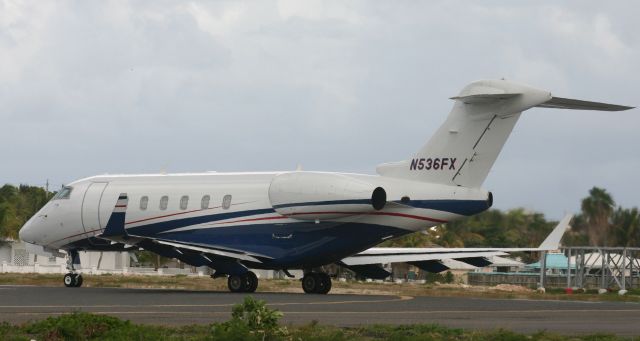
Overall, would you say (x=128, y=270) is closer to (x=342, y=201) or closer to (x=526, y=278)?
(x=526, y=278)

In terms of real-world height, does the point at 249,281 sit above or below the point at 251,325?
above

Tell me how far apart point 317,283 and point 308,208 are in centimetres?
341

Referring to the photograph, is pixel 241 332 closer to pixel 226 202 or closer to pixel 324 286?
pixel 324 286

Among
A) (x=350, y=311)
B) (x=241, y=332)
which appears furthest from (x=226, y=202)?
(x=241, y=332)

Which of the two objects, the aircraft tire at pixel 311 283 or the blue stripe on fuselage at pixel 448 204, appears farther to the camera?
the aircraft tire at pixel 311 283

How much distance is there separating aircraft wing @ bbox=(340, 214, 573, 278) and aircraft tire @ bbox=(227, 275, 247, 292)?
3460mm

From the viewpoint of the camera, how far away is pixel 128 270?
60219mm

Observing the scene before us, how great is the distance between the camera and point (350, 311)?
23.8 metres

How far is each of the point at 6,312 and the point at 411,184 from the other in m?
12.7

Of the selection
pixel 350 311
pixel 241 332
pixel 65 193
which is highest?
pixel 65 193

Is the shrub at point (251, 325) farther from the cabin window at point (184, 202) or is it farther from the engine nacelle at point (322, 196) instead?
the cabin window at point (184, 202)

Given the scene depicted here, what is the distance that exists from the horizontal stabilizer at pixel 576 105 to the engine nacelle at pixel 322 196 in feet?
16.8

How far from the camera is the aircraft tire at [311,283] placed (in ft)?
114

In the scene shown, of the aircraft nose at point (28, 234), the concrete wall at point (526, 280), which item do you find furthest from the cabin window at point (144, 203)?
the concrete wall at point (526, 280)
